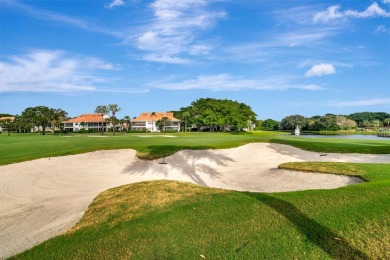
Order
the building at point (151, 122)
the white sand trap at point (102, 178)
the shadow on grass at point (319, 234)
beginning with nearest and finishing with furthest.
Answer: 1. the shadow on grass at point (319, 234)
2. the white sand trap at point (102, 178)
3. the building at point (151, 122)

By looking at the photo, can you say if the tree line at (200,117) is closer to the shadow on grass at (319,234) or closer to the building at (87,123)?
the building at (87,123)

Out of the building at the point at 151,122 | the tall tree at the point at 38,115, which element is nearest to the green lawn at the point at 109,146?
the tall tree at the point at 38,115

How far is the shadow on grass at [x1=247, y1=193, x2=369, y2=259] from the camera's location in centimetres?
589

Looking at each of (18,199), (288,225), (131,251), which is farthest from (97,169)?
(288,225)

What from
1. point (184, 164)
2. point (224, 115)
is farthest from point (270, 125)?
point (184, 164)

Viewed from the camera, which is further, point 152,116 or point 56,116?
point 152,116

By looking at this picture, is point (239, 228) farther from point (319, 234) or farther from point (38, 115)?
point (38, 115)

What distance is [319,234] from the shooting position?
661cm

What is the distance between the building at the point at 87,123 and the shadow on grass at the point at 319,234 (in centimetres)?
14443

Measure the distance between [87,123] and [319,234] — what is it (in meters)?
153

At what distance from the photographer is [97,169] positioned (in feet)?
64.3

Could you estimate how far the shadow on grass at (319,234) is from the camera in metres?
5.89

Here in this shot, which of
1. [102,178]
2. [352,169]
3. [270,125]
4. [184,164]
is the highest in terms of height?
[270,125]

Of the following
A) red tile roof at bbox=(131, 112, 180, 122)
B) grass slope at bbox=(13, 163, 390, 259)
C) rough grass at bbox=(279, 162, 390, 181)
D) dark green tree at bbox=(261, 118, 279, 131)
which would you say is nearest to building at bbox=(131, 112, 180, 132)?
red tile roof at bbox=(131, 112, 180, 122)
